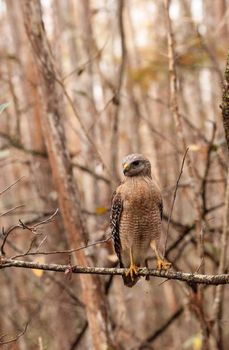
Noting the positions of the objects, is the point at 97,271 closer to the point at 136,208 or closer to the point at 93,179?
the point at 136,208

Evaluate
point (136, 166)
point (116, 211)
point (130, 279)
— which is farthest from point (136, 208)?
point (130, 279)

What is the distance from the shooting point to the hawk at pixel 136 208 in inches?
198

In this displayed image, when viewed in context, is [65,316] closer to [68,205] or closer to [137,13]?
[68,205]

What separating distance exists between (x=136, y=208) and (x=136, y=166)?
0.37 meters

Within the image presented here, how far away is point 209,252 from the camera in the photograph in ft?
23.9

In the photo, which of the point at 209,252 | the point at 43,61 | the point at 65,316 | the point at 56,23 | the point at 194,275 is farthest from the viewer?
the point at 56,23

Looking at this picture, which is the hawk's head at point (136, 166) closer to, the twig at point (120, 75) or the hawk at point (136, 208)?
the hawk at point (136, 208)

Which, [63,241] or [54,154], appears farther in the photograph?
[63,241]

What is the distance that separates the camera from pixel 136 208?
16.8 feet

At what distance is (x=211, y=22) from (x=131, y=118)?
92.3 inches

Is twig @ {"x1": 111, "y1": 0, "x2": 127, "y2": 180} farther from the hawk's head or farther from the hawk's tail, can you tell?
the hawk's tail

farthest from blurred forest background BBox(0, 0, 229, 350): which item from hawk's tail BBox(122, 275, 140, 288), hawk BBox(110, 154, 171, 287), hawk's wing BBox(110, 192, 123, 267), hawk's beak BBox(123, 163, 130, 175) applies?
hawk's beak BBox(123, 163, 130, 175)

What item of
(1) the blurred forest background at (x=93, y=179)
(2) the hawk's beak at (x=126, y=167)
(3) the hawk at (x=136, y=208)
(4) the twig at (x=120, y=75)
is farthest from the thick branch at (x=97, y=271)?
(4) the twig at (x=120, y=75)

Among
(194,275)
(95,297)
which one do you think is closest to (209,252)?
(95,297)
